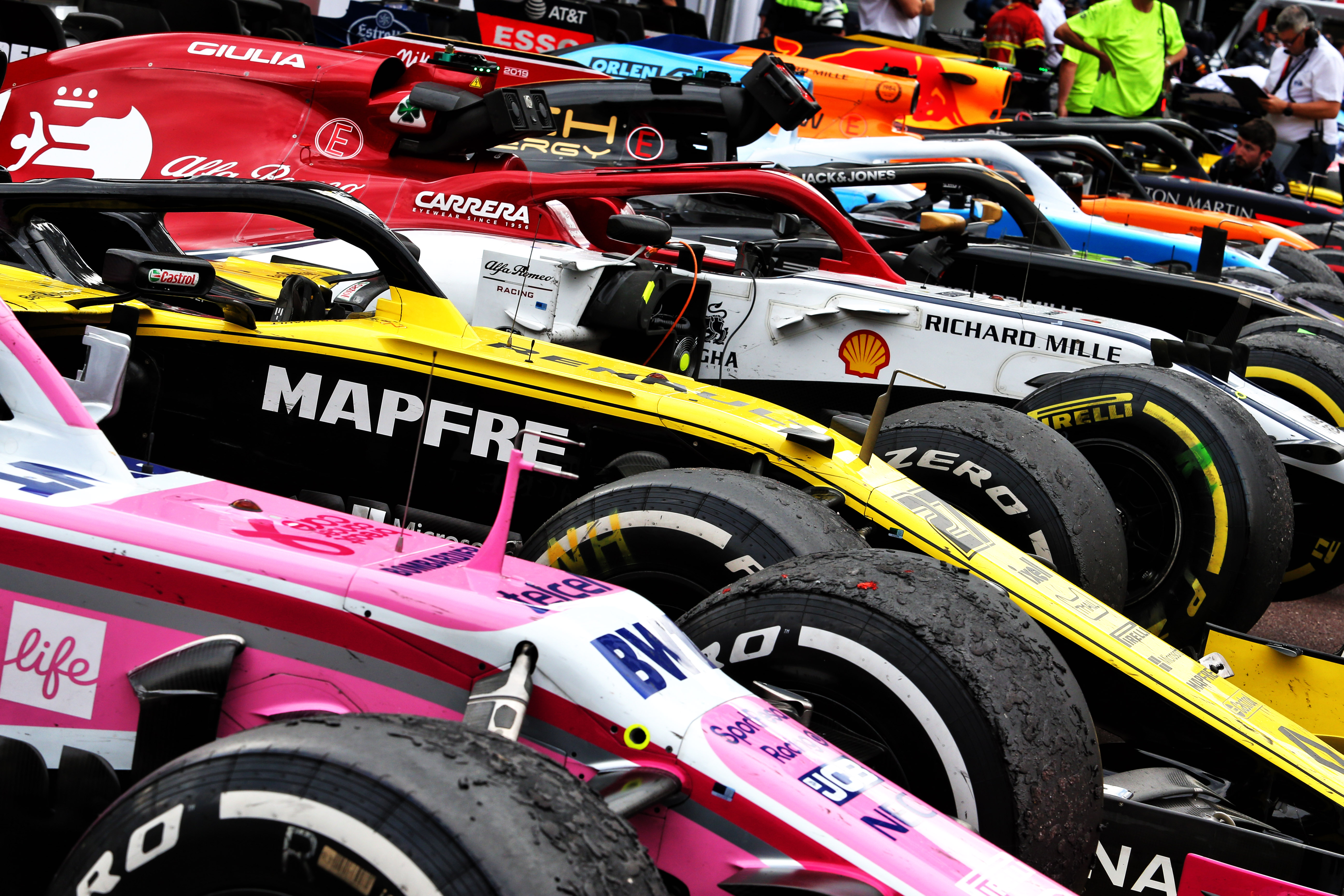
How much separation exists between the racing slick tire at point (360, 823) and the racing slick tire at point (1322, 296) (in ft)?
23.1

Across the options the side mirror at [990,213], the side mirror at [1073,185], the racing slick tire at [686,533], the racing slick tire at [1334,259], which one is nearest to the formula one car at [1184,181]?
the racing slick tire at [1334,259]

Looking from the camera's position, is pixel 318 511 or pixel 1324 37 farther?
pixel 1324 37

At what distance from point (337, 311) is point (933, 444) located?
1.74 m

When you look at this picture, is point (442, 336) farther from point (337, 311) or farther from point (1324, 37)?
point (1324, 37)

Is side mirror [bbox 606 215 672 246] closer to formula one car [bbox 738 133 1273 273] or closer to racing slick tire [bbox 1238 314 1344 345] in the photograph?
racing slick tire [bbox 1238 314 1344 345]

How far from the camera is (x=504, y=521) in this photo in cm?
192

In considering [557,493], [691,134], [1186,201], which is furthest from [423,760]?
[1186,201]

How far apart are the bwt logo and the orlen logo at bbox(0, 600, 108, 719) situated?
0.78m

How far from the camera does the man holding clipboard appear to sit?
12.3m

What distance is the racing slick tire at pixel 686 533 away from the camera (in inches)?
108

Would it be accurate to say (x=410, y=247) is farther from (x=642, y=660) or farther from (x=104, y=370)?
(x=642, y=660)

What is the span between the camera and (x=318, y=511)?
2311 mm

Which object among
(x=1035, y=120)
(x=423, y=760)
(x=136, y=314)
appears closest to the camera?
(x=423, y=760)

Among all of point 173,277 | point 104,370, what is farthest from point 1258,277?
point 104,370
